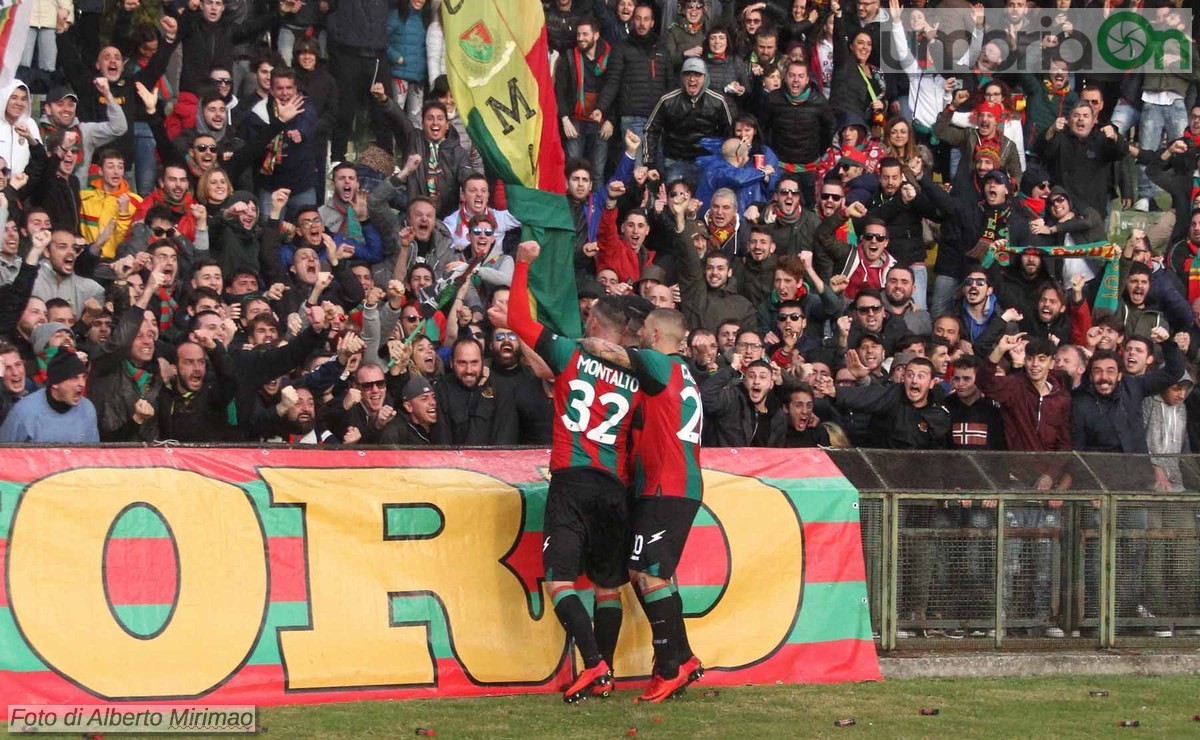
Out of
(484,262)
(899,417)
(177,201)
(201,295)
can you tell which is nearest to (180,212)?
(177,201)

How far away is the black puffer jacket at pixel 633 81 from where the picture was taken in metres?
17.7

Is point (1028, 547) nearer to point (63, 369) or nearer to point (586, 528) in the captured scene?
point (586, 528)

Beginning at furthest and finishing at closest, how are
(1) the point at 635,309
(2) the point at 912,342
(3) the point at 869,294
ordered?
1. (3) the point at 869,294
2. (2) the point at 912,342
3. (1) the point at 635,309

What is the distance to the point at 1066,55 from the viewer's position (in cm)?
2075

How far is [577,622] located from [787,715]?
1216mm

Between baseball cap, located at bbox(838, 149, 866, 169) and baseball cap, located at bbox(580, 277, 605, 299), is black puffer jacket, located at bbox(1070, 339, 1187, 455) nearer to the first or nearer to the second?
baseball cap, located at bbox(580, 277, 605, 299)

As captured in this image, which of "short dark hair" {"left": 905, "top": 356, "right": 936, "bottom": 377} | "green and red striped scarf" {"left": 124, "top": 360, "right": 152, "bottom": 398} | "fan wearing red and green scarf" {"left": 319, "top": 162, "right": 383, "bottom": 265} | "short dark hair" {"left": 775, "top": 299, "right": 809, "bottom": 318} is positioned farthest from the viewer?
"fan wearing red and green scarf" {"left": 319, "top": 162, "right": 383, "bottom": 265}

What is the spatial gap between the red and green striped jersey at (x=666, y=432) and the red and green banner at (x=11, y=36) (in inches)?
232

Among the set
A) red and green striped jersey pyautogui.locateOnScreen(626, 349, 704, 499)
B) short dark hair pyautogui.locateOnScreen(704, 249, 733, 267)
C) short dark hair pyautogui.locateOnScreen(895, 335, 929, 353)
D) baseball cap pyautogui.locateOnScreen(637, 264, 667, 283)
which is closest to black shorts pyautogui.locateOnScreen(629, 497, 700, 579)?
red and green striped jersey pyautogui.locateOnScreen(626, 349, 704, 499)

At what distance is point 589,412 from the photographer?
32.4 ft

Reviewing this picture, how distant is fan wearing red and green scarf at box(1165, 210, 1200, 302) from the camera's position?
17.8 meters

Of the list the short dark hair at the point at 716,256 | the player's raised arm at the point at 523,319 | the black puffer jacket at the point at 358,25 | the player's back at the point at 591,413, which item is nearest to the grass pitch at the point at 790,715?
the player's back at the point at 591,413

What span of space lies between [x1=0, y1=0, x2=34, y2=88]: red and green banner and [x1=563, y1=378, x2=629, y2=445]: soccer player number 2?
18.6ft

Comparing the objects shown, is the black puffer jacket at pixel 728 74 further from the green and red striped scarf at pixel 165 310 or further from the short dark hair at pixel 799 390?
the green and red striped scarf at pixel 165 310
